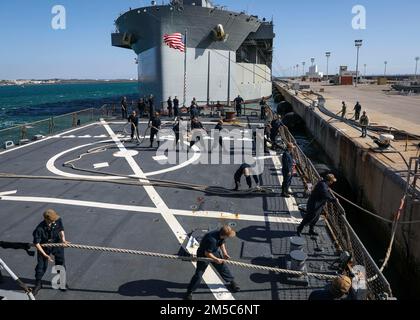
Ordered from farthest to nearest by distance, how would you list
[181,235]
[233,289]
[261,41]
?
[261,41]
[181,235]
[233,289]

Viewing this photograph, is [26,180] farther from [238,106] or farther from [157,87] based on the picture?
[157,87]

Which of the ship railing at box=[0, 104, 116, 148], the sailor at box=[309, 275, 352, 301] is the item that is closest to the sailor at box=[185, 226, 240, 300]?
the sailor at box=[309, 275, 352, 301]

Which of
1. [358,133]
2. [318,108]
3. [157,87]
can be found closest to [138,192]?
[358,133]

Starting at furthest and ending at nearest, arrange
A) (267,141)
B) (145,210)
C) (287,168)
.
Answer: (267,141)
(287,168)
(145,210)

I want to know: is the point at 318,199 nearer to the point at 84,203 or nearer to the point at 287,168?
the point at 287,168

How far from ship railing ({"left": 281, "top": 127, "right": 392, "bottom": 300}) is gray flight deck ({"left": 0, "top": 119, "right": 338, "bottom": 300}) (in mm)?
314

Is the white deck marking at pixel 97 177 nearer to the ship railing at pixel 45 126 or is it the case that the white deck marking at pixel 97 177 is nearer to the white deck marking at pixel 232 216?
the ship railing at pixel 45 126

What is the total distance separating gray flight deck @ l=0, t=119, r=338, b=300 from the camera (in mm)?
6289

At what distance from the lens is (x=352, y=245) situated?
6.99 m

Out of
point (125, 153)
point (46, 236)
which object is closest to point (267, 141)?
point (125, 153)

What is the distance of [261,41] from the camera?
41.4 meters

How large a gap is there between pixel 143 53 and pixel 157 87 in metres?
5.35

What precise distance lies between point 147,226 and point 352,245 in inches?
193

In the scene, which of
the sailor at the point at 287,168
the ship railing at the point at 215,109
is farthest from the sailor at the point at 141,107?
the sailor at the point at 287,168
